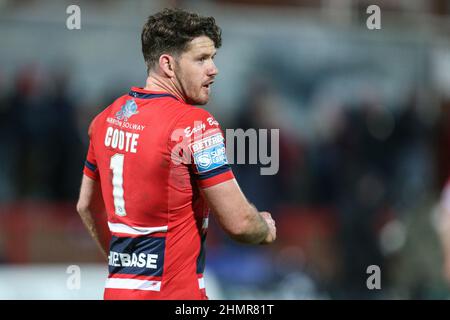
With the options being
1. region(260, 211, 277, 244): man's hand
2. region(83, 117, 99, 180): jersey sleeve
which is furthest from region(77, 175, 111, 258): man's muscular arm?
region(260, 211, 277, 244): man's hand

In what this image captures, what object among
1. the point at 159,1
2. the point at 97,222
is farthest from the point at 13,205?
the point at 97,222

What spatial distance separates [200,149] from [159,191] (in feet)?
0.98

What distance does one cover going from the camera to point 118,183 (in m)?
4.48

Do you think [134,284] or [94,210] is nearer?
[134,284]

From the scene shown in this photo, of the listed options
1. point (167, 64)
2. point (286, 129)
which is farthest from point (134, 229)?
point (286, 129)

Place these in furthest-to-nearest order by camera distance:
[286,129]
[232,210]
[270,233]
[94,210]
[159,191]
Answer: [286,129], [94,210], [270,233], [159,191], [232,210]

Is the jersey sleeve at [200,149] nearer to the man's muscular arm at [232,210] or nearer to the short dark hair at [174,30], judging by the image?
the man's muscular arm at [232,210]

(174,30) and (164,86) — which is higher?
(174,30)

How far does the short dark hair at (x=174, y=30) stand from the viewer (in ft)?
14.8

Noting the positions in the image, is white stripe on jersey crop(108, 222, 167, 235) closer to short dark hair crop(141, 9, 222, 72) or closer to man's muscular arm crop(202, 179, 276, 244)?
man's muscular arm crop(202, 179, 276, 244)

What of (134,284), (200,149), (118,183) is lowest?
(134,284)

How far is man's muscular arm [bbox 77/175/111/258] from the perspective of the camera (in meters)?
4.90

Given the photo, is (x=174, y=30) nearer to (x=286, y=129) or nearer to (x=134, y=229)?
(x=134, y=229)
